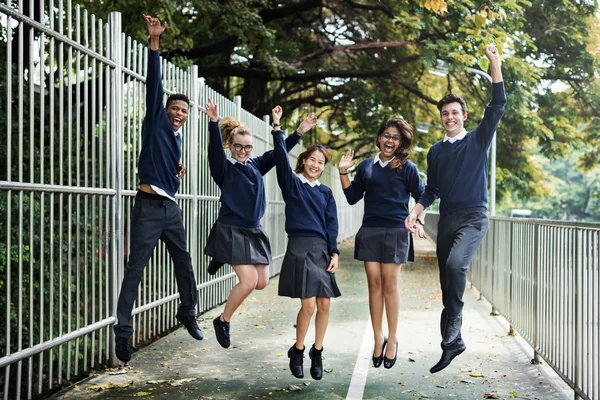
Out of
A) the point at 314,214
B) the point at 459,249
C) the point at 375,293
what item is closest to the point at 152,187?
the point at 314,214

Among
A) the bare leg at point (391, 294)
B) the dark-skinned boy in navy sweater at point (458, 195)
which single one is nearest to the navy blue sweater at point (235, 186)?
the bare leg at point (391, 294)

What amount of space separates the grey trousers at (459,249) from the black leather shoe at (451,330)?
37 mm

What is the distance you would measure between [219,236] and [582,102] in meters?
19.6

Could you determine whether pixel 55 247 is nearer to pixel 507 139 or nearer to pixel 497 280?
pixel 497 280

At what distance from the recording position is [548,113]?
22.9m

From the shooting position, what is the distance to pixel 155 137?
6.07m

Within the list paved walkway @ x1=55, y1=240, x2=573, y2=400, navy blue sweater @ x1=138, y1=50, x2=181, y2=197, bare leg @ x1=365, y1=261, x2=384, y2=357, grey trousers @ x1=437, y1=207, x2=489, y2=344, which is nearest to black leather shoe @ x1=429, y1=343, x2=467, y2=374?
grey trousers @ x1=437, y1=207, x2=489, y2=344

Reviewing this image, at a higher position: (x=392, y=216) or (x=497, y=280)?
(x=392, y=216)

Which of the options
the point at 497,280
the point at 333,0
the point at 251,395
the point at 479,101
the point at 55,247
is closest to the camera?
the point at 251,395

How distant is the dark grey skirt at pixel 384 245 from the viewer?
6363 mm

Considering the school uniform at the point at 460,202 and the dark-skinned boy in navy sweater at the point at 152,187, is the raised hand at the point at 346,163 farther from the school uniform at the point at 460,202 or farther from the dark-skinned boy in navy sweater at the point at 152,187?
the dark-skinned boy in navy sweater at the point at 152,187

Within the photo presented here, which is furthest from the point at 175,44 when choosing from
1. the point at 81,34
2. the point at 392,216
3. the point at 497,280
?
the point at 392,216

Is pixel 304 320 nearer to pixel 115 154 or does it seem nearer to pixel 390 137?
pixel 390 137

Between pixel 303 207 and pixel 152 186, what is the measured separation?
1216 mm
